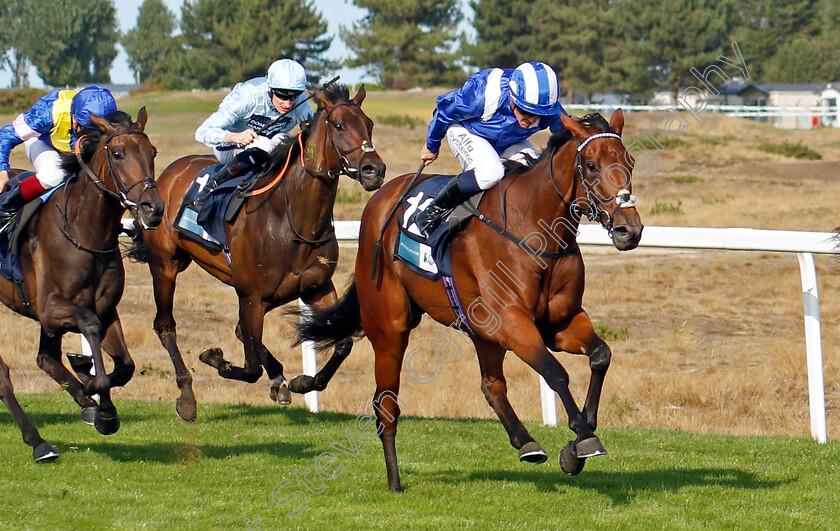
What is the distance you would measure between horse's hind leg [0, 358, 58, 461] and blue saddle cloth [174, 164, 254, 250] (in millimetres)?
1679

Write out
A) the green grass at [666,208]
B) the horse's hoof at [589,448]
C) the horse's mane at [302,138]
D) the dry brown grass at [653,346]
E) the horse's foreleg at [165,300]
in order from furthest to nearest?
1. the green grass at [666,208]
2. the dry brown grass at [653,346]
3. the horse's foreleg at [165,300]
4. the horse's mane at [302,138]
5. the horse's hoof at [589,448]

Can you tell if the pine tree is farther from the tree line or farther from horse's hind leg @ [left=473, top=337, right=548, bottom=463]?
horse's hind leg @ [left=473, top=337, right=548, bottom=463]

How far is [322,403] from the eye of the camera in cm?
886

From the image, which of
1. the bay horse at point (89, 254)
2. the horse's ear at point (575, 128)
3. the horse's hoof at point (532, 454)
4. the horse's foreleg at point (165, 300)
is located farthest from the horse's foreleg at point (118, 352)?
the horse's ear at point (575, 128)

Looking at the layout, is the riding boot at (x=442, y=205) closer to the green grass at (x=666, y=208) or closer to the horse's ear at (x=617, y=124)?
the horse's ear at (x=617, y=124)

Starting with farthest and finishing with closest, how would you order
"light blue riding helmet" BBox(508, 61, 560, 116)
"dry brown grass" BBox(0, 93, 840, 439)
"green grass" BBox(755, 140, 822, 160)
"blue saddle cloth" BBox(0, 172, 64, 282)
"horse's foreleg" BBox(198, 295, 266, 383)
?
"green grass" BBox(755, 140, 822, 160)
"dry brown grass" BBox(0, 93, 840, 439)
"horse's foreleg" BBox(198, 295, 266, 383)
"blue saddle cloth" BBox(0, 172, 64, 282)
"light blue riding helmet" BBox(508, 61, 560, 116)

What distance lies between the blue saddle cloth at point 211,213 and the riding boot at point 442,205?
207cm

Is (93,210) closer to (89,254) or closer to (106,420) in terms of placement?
(89,254)

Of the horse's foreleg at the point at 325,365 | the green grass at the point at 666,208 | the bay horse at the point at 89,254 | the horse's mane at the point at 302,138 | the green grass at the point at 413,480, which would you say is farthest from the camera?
the green grass at the point at 666,208

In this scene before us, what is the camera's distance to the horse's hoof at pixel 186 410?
6.87m

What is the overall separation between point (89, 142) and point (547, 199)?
8.59ft

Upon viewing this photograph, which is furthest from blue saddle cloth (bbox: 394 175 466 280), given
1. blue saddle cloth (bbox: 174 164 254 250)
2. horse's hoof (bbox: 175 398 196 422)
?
horse's hoof (bbox: 175 398 196 422)

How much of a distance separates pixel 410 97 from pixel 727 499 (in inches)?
1978

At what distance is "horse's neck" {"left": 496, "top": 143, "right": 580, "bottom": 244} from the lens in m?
4.71
